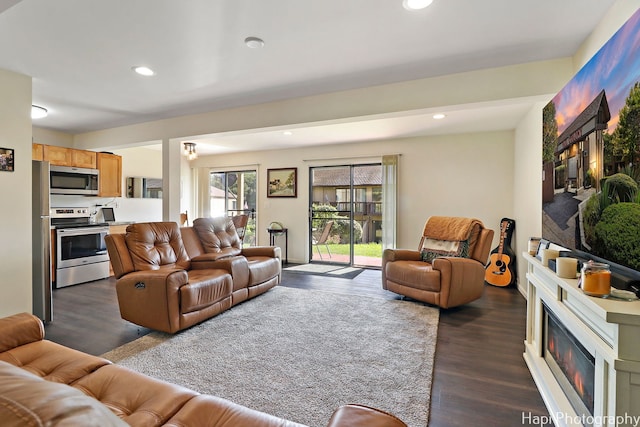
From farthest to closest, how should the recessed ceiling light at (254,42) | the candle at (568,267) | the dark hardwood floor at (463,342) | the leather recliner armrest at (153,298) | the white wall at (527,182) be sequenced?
the white wall at (527,182) < the leather recliner armrest at (153,298) < the recessed ceiling light at (254,42) < the dark hardwood floor at (463,342) < the candle at (568,267)

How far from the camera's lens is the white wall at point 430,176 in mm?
4828

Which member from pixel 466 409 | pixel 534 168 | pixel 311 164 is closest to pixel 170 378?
pixel 466 409

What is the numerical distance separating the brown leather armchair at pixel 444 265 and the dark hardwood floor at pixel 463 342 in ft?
0.71

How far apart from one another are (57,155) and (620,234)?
6.26 metres

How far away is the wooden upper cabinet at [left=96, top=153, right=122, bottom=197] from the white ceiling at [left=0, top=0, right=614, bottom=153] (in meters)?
1.77

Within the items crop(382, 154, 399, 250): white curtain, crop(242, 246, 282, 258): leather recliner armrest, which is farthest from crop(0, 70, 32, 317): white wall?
crop(382, 154, 399, 250): white curtain

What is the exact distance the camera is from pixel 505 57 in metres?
2.48

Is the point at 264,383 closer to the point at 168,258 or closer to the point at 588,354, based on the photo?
the point at 588,354

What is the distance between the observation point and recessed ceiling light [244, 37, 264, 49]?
7.26 ft

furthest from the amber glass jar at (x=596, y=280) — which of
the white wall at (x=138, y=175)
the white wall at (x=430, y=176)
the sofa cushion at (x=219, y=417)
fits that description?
the white wall at (x=138, y=175)

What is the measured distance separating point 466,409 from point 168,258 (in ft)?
9.78

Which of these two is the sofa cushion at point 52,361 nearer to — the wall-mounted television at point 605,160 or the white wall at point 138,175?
the wall-mounted television at point 605,160

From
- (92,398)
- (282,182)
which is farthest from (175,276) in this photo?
(282,182)

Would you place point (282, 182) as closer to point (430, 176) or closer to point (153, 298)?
point (430, 176)
